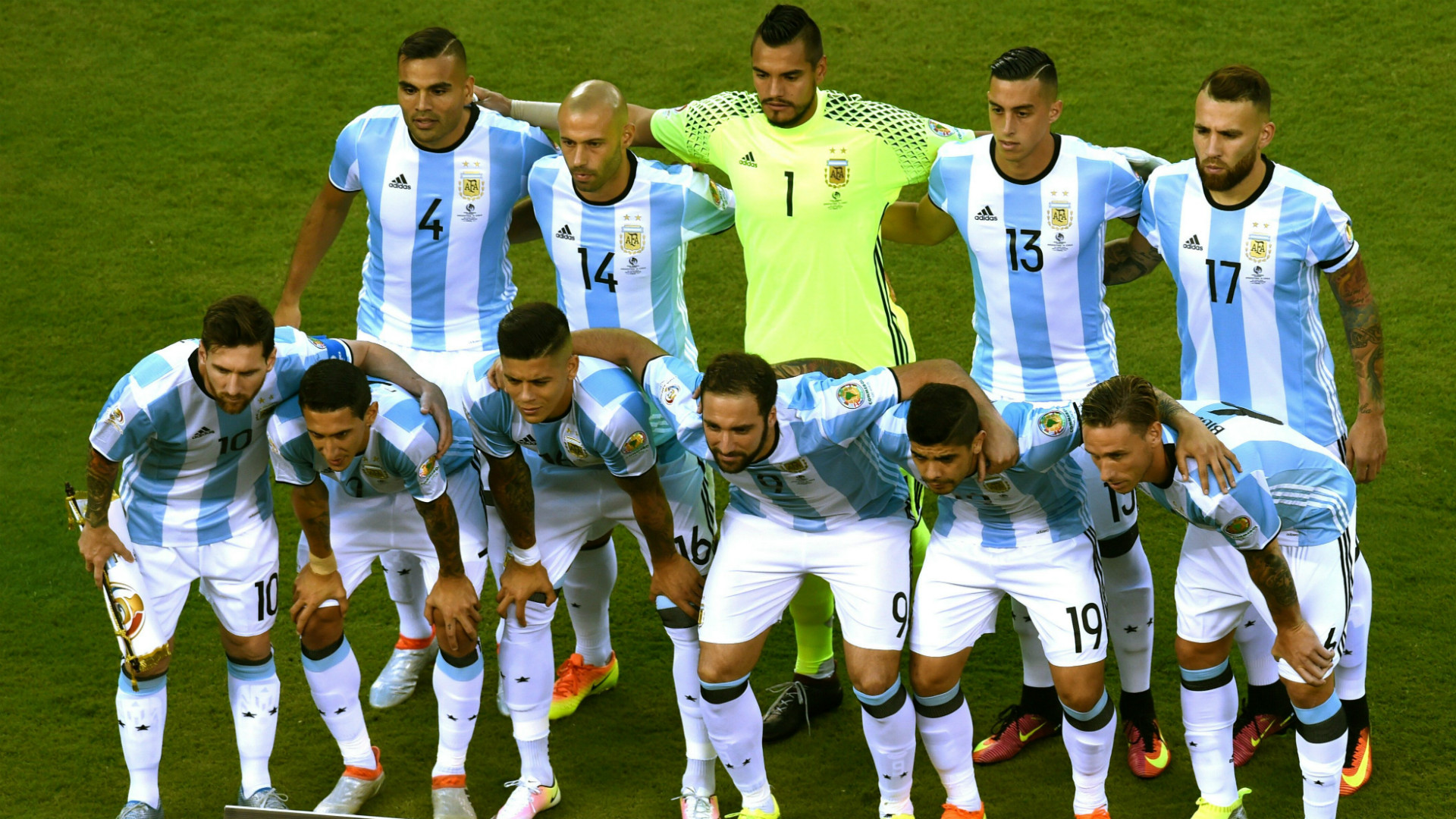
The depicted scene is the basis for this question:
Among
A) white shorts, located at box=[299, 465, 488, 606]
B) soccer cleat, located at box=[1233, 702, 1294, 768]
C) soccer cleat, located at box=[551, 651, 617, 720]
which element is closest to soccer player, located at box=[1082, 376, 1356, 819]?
soccer cleat, located at box=[1233, 702, 1294, 768]

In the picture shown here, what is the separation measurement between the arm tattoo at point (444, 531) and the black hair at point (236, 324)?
2.41 ft

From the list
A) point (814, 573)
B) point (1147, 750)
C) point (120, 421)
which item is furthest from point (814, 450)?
point (120, 421)

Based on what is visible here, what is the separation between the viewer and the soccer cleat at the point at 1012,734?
572cm

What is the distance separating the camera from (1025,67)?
5172 mm

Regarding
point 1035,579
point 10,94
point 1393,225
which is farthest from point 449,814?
point 10,94

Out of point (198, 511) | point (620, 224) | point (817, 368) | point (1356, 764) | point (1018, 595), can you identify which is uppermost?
point (620, 224)

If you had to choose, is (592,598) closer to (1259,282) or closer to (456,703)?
(456,703)

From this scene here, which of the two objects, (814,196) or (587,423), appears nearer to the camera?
(587,423)

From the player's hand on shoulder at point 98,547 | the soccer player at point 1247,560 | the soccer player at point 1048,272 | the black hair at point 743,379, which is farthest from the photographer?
the soccer player at point 1048,272

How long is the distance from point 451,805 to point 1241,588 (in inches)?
106

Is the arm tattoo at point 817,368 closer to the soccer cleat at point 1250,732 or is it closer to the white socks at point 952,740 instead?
the white socks at point 952,740

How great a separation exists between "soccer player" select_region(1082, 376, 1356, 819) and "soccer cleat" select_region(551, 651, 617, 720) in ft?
7.47

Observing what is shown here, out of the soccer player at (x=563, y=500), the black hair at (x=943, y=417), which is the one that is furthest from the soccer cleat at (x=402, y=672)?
the black hair at (x=943, y=417)

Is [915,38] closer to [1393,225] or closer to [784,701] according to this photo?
[1393,225]
